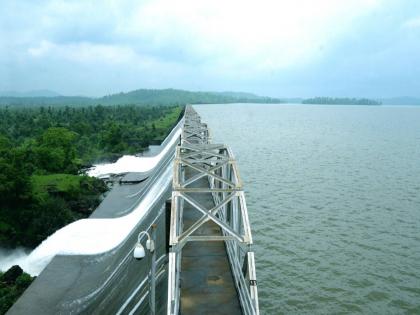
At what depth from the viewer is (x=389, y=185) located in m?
41.4

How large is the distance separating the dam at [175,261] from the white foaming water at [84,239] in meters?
0.16

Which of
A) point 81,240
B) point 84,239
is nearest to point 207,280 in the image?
point 81,240

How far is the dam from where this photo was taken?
40.3 feet

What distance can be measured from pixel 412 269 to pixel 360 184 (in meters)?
18.8

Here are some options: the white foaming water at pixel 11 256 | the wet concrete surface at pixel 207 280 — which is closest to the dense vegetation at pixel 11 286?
the white foaming water at pixel 11 256

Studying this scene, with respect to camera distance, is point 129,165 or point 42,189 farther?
point 129,165

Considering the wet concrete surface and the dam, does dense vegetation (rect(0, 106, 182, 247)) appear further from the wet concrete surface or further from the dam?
the wet concrete surface

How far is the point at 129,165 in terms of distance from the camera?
54969 mm

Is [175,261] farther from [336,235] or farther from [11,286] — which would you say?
[336,235]

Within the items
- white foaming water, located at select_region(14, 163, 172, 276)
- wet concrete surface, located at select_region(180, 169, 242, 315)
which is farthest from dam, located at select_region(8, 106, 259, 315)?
white foaming water, located at select_region(14, 163, 172, 276)

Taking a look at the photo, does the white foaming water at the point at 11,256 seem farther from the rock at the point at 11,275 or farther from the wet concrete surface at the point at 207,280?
the wet concrete surface at the point at 207,280

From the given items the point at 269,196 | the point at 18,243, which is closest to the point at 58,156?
the point at 18,243

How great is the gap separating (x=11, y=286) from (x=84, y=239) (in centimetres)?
615

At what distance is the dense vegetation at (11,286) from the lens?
19.5 meters
